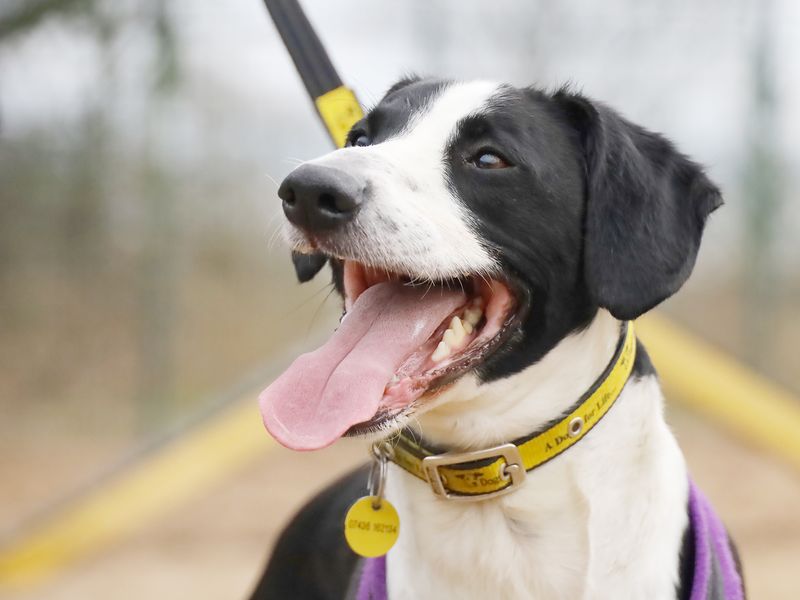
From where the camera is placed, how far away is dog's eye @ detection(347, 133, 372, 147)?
230cm

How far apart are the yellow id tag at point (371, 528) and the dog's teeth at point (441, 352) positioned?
0.33 meters

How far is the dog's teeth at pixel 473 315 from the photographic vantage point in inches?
79.4

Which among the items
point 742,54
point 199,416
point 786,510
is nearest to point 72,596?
point 199,416

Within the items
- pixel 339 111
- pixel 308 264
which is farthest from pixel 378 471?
pixel 339 111

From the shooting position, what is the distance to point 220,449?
5.94m

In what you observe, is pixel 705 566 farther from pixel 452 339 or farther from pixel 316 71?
pixel 316 71

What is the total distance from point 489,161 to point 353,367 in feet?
1.69

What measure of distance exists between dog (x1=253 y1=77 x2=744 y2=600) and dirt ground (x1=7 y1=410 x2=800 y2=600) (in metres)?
2.82

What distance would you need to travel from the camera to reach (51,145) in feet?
18.8

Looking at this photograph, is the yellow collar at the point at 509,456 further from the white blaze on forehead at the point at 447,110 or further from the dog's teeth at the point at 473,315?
the white blaze on forehead at the point at 447,110

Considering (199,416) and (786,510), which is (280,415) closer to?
(199,416)

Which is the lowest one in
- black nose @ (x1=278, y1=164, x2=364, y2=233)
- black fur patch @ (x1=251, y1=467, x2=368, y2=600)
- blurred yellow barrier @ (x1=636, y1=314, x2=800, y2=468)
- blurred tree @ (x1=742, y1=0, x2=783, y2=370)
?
blurred yellow barrier @ (x1=636, y1=314, x2=800, y2=468)

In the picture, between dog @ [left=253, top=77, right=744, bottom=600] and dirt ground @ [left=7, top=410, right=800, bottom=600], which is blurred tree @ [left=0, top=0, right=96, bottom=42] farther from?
dog @ [left=253, top=77, right=744, bottom=600]

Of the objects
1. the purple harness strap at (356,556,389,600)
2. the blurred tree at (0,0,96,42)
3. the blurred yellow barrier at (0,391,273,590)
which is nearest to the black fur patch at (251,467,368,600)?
the purple harness strap at (356,556,389,600)
